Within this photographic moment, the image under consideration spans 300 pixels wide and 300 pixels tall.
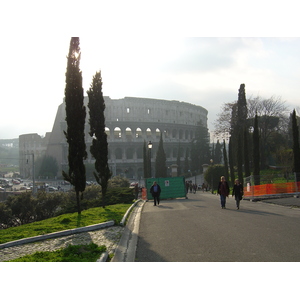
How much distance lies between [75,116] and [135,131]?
78906 millimetres

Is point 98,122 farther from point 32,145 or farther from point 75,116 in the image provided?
point 32,145

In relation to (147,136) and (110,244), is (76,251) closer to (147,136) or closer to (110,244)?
(110,244)

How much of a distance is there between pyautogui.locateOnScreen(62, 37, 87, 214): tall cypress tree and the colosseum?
69768 mm

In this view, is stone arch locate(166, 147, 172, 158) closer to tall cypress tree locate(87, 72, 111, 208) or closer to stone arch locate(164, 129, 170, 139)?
stone arch locate(164, 129, 170, 139)

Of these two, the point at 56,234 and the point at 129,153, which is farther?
the point at 129,153

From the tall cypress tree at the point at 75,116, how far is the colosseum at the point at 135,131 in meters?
69.8

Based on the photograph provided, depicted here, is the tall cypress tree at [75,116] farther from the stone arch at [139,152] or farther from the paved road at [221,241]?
the stone arch at [139,152]

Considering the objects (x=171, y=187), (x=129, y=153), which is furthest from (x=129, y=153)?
(x=171, y=187)

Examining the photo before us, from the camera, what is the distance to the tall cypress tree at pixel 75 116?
1434 cm

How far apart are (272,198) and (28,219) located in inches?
572

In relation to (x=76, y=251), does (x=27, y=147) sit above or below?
above

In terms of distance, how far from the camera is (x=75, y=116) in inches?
563

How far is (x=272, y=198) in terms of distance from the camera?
21.7 metres

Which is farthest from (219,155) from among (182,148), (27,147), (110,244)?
(110,244)
